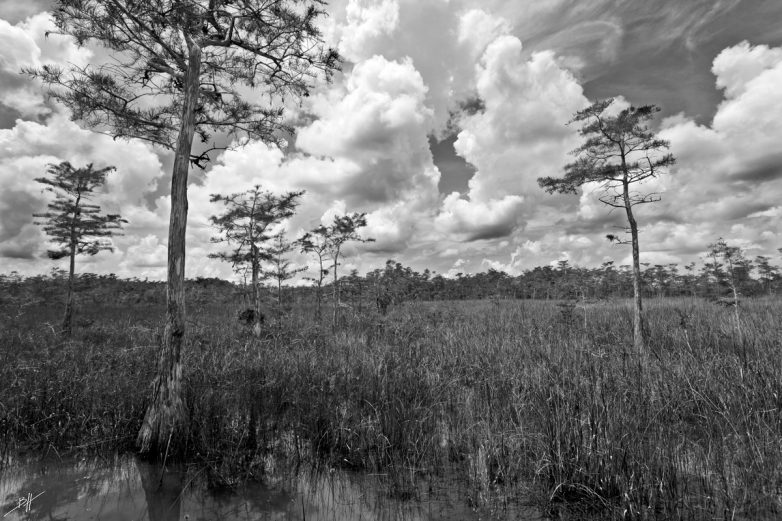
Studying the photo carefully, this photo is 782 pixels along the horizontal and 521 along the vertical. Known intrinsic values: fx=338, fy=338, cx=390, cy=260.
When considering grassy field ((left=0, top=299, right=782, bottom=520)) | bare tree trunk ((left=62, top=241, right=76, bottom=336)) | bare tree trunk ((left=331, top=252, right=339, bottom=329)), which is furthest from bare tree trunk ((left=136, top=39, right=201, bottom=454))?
bare tree trunk ((left=62, top=241, right=76, bottom=336))

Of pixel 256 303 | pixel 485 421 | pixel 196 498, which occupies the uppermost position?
pixel 256 303

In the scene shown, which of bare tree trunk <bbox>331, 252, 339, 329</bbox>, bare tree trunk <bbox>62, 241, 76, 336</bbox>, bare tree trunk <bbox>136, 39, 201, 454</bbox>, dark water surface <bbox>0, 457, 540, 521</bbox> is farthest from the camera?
bare tree trunk <bbox>331, 252, 339, 329</bbox>

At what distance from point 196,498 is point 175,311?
2.26 meters

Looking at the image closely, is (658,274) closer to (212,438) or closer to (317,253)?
(317,253)

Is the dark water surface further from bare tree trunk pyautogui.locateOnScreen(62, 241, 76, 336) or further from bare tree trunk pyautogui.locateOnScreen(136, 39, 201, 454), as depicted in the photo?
bare tree trunk pyautogui.locateOnScreen(62, 241, 76, 336)

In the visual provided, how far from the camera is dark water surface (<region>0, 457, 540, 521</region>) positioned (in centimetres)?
299

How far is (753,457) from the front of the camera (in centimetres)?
312

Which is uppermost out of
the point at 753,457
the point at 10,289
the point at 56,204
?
the point at 56,204

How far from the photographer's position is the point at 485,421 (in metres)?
4.21

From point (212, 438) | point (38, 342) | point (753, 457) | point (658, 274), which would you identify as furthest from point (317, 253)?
point (658, 274)

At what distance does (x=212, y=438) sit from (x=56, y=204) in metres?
16.0

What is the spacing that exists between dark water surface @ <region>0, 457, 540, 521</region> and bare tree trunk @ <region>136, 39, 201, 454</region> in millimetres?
467
